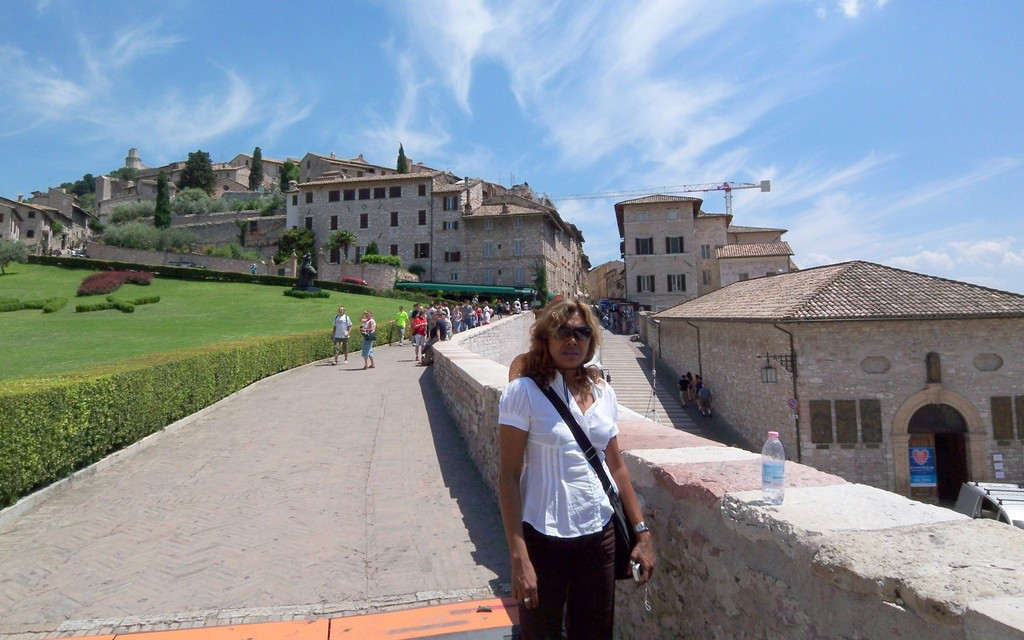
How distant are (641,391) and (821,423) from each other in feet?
28.5

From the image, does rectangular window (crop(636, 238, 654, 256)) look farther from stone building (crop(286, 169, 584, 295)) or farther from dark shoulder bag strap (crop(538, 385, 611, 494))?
dark shoulder bag strap (crop(538, 385, 611, 494))

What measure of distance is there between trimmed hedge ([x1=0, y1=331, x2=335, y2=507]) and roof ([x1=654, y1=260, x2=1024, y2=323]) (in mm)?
15145

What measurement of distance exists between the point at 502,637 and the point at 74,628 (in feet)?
9.89

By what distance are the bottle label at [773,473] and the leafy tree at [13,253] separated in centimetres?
6519

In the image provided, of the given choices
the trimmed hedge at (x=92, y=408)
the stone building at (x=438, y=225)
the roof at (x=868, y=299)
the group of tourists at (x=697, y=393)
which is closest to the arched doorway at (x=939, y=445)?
the roof at (x=868, y=299)

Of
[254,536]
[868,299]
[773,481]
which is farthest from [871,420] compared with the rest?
[773,481]

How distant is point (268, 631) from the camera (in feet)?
12.6

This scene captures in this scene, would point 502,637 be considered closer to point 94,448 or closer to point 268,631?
point 268,631

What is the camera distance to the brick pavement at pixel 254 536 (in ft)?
14.0

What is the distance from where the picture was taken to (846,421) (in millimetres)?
17219

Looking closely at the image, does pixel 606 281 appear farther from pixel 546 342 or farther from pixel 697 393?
pixel 546 342

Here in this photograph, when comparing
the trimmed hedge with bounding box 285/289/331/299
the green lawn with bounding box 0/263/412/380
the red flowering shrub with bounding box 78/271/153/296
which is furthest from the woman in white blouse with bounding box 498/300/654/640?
the red flowering shrub with bounding box 78/271/153/296

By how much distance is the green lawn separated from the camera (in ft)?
56.9

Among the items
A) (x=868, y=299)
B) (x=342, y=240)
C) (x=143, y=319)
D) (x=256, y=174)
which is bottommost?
(x=868, y=299)
